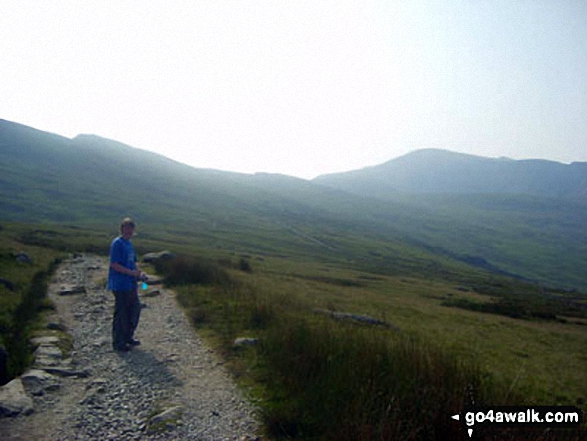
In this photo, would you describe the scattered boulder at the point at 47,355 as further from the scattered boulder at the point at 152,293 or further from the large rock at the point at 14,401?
the scattered boulder at the point at 152,293

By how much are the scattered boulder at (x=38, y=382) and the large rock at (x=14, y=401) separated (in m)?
0.23

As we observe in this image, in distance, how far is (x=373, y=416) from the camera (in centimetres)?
621

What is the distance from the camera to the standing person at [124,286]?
10.8m

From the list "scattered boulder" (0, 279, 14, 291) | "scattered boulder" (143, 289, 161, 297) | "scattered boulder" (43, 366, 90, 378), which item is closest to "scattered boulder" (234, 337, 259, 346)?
"scattered boulder" (43, 366, 90, 378)

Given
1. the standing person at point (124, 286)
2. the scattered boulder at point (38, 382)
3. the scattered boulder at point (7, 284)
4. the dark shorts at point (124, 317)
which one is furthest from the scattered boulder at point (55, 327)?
the scattered boulder at point (7, 284)

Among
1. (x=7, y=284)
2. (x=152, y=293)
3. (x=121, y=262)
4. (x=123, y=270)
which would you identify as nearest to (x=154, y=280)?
(x=152, y=293)

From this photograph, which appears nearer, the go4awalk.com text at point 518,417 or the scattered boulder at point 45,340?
the go4awalk.com text at point 518,417

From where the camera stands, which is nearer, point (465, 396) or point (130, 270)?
point (465, 396)

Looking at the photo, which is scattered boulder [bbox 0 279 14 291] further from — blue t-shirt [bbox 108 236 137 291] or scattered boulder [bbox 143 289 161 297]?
blue t-shirt [bbox 108 236 137 291]

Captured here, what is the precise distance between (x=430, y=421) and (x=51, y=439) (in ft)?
17.9

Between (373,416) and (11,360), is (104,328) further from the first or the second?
(373,416)

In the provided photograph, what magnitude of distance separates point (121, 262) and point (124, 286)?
2.04 feet

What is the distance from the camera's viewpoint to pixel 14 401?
704cm

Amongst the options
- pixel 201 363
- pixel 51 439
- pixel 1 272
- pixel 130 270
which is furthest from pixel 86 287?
pixel 51 439
